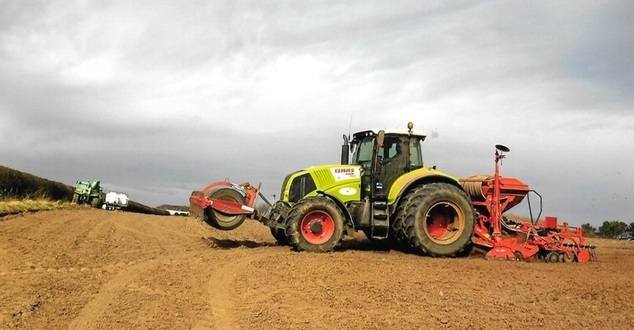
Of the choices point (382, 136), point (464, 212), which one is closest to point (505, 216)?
point (464, 212)

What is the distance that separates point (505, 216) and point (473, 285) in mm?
5143

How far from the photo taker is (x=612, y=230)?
26.1 meters

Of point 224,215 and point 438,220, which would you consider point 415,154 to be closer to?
point 438,220

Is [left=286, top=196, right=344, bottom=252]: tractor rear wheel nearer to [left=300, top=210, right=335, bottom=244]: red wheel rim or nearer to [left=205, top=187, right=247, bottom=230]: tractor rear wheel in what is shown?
[left=300, top=210, right=335, bottom=244]: red wheel rim

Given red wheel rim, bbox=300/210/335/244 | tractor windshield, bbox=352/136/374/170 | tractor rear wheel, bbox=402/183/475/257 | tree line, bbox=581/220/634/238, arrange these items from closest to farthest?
red wheel rim, bbox=300/210/335/244 → tractor rear wheel, bbox=402/183/475/257 → tractor windshield, bbox=352/136/374/170 → tree line, bbox=581/220/634/238

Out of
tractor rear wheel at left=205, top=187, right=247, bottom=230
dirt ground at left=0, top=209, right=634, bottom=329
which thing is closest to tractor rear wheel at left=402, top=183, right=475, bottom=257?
dirt ground at left=0, top=209, right=634, bottom=329

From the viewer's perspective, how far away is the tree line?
78.7 ft

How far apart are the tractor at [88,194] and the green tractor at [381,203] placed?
88.0ft

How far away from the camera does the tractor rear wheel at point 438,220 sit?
34.9 feet

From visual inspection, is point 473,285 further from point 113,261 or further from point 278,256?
point 113,261

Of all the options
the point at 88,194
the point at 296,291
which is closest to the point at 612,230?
the point at 296,291

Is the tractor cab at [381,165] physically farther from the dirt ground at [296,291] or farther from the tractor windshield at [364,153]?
the dirt ground at [296,291]

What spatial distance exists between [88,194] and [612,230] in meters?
30.3

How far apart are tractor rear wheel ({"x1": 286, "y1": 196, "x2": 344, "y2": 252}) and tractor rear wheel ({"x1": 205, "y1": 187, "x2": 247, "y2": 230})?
1992 mm
